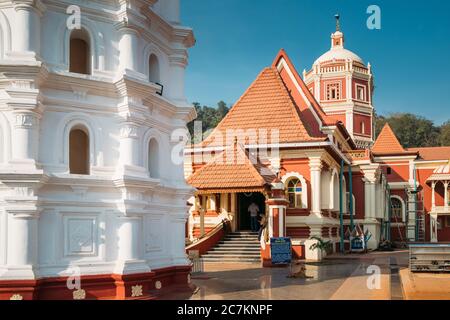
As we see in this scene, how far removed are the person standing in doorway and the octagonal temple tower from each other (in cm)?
2233

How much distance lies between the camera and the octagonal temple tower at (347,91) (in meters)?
45.5

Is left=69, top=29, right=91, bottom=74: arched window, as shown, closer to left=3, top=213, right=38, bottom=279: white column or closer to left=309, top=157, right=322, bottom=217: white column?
left=3, top=213, right=38, bottom=279: white column

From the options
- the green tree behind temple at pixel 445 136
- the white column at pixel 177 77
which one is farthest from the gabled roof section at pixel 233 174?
the green tree behind temple at pixel 445 136

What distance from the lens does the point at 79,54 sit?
13570mm

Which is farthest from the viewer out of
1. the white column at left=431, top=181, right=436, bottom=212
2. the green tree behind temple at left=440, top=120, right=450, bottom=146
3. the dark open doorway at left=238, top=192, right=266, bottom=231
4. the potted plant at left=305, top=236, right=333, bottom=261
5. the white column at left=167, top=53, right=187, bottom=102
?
the green tree behind temple at left=440, top=120, right=450, bottom=146

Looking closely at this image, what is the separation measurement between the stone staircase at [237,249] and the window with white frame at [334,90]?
24.2 metres

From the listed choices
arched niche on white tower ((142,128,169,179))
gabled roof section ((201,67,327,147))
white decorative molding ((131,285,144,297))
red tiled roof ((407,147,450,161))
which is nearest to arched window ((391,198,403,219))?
red tiled roof ((407,147,450,161))

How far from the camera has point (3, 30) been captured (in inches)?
469

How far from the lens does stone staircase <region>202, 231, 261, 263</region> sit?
22.3 metres

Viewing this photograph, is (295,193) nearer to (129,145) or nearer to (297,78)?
(297,78)
